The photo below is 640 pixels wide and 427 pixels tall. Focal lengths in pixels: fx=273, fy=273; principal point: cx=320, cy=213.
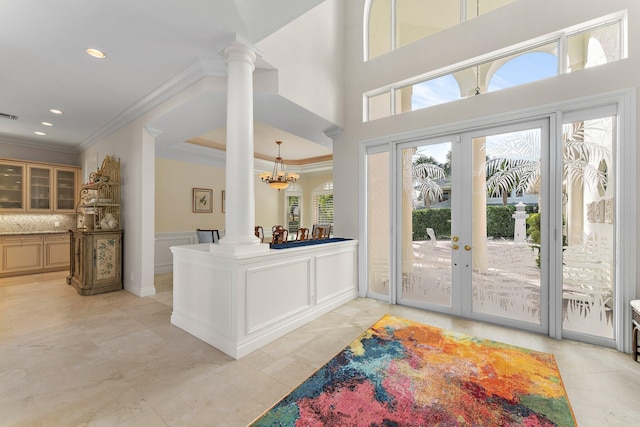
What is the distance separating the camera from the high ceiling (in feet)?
7.75

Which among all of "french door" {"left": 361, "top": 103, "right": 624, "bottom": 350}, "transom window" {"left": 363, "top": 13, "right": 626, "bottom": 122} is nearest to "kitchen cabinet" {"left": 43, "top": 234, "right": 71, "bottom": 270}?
"french door" {"left": 361, "top": 103, "right": 624, "bottom": 350}

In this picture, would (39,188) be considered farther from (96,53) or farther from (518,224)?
(518,224)

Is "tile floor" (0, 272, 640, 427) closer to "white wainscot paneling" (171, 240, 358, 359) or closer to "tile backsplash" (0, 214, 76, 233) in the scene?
"white wainscot paneling" (171, 240, 358, 359)

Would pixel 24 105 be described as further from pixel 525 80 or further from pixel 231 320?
pixel 525 80

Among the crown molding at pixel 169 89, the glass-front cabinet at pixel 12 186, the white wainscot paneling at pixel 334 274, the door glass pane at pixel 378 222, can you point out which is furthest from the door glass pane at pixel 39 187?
the door glass pane at pixel 378 222

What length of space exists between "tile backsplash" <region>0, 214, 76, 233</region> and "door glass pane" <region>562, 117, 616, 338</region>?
9.52m

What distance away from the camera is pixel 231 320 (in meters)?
2.62

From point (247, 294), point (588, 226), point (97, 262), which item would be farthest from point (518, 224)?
point (97, 262)

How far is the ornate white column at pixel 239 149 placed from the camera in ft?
9.09

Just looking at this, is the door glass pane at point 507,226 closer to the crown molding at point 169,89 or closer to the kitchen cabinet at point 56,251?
the crown molding at point 169,89

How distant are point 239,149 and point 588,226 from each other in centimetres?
370

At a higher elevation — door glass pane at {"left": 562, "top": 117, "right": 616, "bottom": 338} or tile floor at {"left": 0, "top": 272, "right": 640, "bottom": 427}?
door glass pane at {"left": 562, "top": 117, "right": 616, "bottom": 338}

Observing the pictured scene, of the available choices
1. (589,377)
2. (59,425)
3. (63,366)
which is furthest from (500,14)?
(63,366)

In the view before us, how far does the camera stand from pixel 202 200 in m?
7.07
